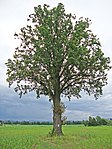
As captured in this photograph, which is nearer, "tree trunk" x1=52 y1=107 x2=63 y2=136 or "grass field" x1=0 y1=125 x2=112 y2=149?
"grass field" x1=0 y1=125 x2=112 y2=149

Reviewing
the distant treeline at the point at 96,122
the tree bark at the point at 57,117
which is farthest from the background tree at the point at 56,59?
the distant treeline at the point at 96,122

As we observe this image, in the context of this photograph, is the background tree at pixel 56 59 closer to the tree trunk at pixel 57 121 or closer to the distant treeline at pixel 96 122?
the tree trunk at pixel 57 121

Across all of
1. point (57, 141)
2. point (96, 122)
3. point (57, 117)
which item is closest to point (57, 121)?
point (57, 117)

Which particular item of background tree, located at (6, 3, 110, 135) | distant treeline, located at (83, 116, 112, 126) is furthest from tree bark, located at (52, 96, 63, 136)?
distant treeline, located at (83, 116, 112, 126)

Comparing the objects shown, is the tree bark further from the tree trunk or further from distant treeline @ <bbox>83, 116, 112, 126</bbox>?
distant treeline @ <bbox>83, 116, 112, 126</bbox>

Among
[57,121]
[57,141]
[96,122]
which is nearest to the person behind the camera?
[57,141]

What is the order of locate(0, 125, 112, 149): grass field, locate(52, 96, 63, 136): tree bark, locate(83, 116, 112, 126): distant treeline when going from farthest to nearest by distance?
locate(83, 116, 112, 126): distant treeline → locate(52, 96, 63, 136): tree bark → locate(0, 125, 112, 149): grass field

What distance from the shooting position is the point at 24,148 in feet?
105

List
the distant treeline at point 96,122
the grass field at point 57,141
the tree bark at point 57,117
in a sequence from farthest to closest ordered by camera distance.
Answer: the distant treeline at point 96,122 < the tree bark at point 57,117 < the grass field at point 57,141

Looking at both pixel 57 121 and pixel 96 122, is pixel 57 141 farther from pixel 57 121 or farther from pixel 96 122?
pixel 96 122

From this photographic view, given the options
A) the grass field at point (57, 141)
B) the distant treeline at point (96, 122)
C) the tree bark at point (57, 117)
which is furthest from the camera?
the distant treeline at point (96, 122)

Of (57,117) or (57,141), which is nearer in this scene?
(57,141)

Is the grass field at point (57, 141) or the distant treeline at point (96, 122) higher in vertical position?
the distant treeline at point (96, 122)

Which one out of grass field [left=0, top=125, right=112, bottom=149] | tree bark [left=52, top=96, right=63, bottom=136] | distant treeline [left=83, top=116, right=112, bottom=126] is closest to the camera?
grass field [left=0, top=125, right=112, bottom=149]
